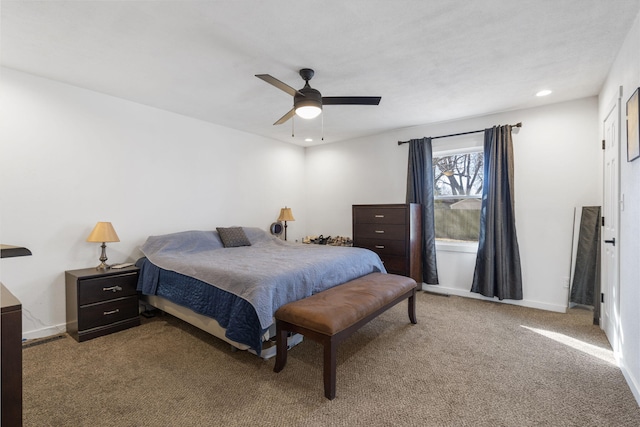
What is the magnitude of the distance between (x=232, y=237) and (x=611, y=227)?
4.16 m

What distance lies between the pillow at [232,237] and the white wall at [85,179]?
0.36 m

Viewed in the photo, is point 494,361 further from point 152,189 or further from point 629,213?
point 152,189

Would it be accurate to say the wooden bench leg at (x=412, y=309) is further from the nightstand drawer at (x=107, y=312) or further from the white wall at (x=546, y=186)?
the nightstand drawer at (x=107, y=312)

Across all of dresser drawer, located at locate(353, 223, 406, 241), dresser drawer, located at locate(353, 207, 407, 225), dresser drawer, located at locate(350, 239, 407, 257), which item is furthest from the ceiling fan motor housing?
dresser drawer, located at locate(350, 239, 407, 257)

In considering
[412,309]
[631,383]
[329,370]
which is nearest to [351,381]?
[329,370]

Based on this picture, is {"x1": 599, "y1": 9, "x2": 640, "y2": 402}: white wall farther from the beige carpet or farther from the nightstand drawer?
the nightstand drawer

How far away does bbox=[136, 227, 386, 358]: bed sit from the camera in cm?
225

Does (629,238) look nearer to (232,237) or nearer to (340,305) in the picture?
(340,305)

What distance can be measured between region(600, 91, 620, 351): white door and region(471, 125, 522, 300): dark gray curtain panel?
85 cm

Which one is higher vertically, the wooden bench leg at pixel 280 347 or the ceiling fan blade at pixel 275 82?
the ceiling fan blade at pixel 275 82

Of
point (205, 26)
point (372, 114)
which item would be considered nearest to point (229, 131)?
point (372, 114)

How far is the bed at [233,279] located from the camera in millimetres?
2252

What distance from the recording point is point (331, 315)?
204cm

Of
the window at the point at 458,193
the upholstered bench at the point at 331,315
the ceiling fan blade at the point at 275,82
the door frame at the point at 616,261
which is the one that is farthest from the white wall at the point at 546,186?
the ceiling fan blade at the point at 275,82
